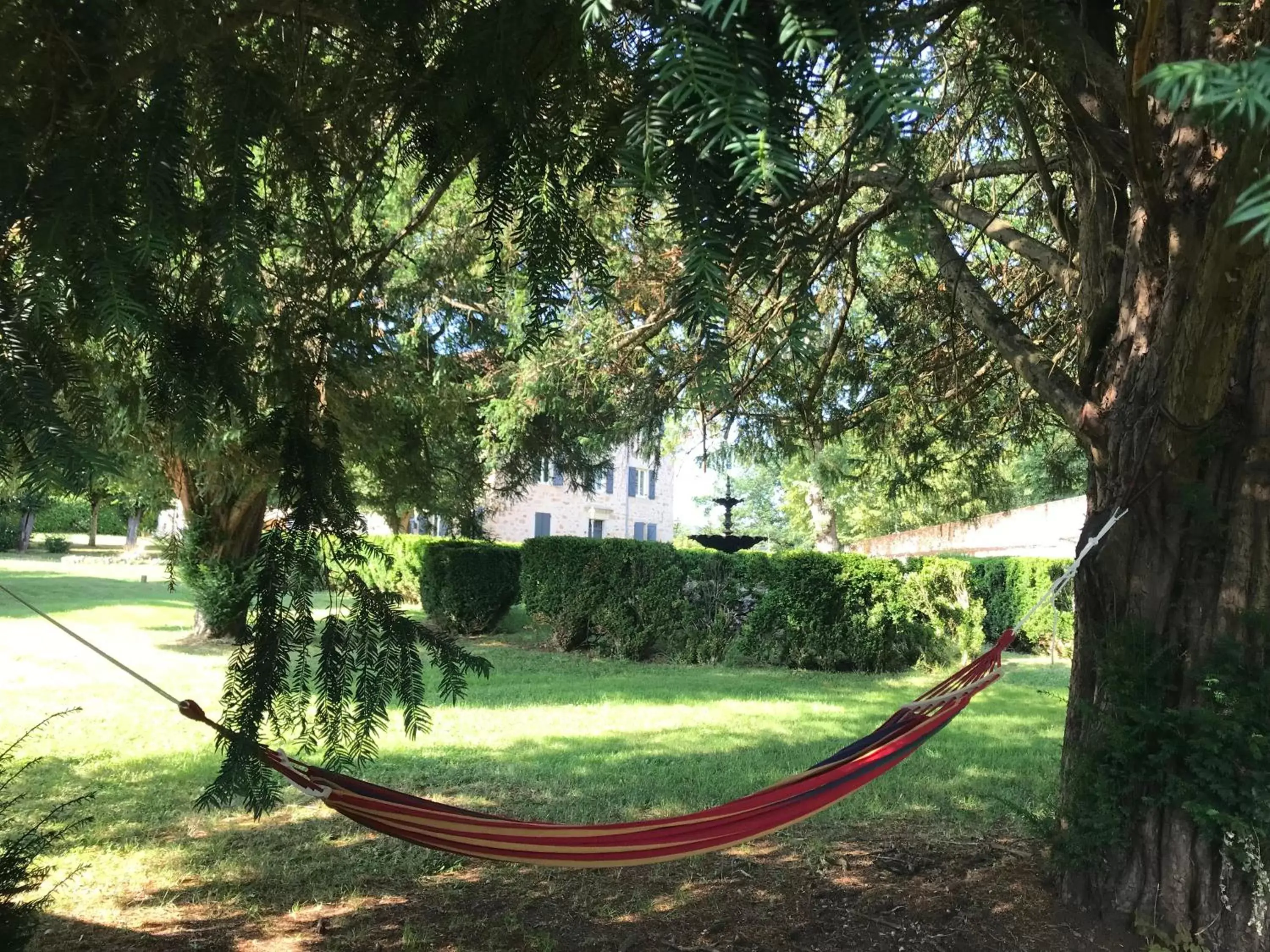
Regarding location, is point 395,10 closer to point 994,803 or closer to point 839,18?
point 839,18

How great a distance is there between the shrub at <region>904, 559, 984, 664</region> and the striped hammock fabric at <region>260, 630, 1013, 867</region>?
818 cm

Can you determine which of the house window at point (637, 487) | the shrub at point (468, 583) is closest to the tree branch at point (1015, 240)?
the shrub at point (468, 583)

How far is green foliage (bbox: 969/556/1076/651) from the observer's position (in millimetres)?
12734

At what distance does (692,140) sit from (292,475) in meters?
1.82

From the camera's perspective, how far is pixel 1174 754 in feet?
8.46

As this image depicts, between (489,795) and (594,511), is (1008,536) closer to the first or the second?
(594,511)

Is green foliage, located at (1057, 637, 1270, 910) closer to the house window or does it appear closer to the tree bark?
the tree bark

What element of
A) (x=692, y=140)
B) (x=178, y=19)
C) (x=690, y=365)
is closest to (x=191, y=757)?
(x=690, y=365)

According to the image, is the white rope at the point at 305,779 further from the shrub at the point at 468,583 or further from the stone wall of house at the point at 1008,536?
the stone wall of house at the point at 1008,536

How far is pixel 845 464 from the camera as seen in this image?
26.3 feet

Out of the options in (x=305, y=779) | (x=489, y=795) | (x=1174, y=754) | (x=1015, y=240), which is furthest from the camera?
(x=489, y=795)

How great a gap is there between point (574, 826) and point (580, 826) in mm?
20

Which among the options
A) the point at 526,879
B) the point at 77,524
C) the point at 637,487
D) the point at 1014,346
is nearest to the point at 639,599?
the point at 526,879

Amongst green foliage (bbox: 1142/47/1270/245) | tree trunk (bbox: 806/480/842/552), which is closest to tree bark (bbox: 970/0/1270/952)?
green foliage (bbox: 1142/47/1270/245)
